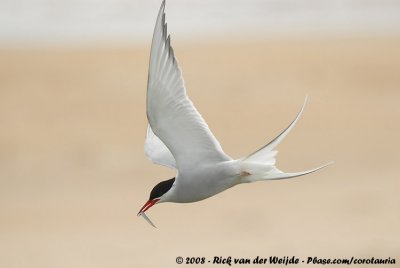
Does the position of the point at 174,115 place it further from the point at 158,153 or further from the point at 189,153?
the point at 158,153

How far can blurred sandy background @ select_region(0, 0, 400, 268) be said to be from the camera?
688 centimetres

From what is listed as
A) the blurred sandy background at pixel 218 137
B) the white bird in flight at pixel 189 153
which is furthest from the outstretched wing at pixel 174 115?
the blurred sandy background at pixel 218 137

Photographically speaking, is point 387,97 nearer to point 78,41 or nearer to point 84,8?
point 78,41

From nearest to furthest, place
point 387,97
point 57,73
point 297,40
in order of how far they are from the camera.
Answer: point 387,97, point 57,73, point 297,40

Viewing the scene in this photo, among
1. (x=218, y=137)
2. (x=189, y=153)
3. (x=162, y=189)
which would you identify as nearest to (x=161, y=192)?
(x=162, y=189)

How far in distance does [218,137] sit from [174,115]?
212 inches

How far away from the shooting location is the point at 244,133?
30.6ft

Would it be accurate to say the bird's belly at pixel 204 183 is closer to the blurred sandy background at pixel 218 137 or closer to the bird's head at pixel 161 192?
the bird's head at pixel 161 192

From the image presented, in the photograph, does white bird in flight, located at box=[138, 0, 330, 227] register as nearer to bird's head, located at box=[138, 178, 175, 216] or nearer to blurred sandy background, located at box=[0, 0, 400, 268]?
bird's head, located at box=[138, 178, 175, 216]

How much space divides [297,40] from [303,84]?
2232mm

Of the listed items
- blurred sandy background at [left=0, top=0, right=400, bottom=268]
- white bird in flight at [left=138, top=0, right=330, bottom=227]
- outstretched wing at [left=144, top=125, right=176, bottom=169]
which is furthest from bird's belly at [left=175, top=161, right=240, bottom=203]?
blurred sandy background at [left=0, top=0, right=400, bottom=268]

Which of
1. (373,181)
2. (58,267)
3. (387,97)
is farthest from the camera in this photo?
(387,97)

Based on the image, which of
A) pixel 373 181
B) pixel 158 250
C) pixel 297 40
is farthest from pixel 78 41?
pixel 158 250

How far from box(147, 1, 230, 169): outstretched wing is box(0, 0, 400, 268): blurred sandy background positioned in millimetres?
2668
